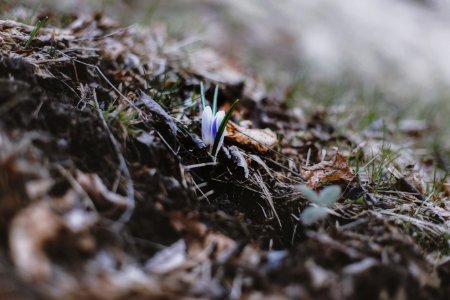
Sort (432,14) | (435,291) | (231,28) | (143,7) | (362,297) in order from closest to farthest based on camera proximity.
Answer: (362,297), (435,291), (143,7), (231,28), (432,14)

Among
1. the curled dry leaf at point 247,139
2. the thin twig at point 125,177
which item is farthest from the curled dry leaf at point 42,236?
the curled dry leaf at point 247,139

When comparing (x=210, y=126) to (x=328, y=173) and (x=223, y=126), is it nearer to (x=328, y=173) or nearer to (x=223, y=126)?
(x=223, y=126)

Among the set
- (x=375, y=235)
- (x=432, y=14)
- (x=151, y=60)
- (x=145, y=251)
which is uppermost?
(x=151, y=60)

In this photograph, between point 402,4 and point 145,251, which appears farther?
point 402,4

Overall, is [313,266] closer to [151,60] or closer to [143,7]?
[151,60]

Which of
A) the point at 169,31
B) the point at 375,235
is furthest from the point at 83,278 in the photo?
the point at 169,31

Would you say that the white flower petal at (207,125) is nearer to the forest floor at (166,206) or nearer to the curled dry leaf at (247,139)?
the forest floor at (166,206)

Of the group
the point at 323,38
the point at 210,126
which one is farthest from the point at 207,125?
the point at 323,38
